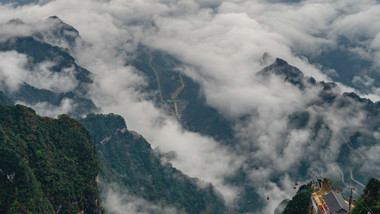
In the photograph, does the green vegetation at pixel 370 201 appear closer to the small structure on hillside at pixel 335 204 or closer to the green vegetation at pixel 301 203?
the small structure on hillside at pixel 335 204

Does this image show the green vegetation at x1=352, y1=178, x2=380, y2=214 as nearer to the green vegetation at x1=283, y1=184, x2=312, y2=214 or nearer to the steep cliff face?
the green vegetation at x1=283, y1=184, x2=312, y2=214

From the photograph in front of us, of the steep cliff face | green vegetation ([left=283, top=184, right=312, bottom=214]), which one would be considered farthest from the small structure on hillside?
the steep cliff face

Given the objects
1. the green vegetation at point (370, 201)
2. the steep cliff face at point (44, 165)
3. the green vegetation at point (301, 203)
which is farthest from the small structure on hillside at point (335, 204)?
the steep cliff face at point (44, 165)

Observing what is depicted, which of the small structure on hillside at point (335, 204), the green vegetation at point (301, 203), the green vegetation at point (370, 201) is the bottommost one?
the green vegetation at point (301, 203)

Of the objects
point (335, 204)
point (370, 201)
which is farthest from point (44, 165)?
point (370, 201)

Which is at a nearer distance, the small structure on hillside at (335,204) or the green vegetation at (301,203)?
the small structure on hillside at (335,204)

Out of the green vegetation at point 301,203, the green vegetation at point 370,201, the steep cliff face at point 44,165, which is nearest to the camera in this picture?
the green vegetation at point 370,201

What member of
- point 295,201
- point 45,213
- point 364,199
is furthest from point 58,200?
point 364,199
